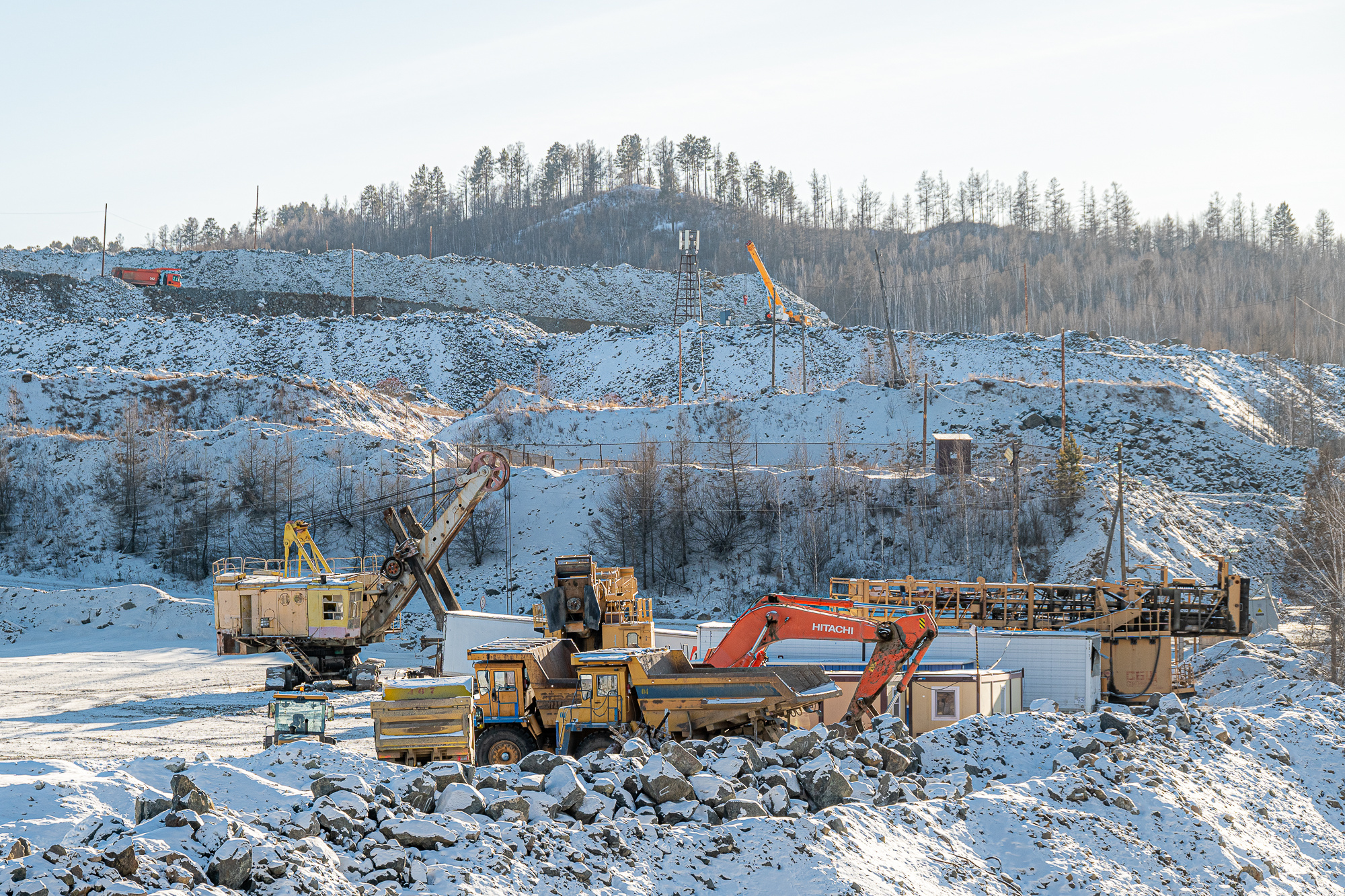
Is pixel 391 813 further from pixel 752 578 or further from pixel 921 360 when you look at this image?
pixel 921 360

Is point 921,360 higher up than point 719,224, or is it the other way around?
point 719,224

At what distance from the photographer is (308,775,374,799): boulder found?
9.16 meters

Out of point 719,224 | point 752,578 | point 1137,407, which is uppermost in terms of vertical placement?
point 719,224

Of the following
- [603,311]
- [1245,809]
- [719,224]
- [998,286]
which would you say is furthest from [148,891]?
[719,224]

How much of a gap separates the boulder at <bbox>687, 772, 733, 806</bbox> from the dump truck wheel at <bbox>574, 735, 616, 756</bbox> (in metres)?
4.74

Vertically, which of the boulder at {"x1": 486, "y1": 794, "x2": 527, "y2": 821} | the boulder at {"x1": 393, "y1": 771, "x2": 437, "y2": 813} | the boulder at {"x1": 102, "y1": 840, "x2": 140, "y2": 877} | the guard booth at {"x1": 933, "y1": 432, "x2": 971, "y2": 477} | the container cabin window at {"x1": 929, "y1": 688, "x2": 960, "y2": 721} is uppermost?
the guard booth at {"x1": 933, "y1": 432, "x2": 971, "y2": 477}

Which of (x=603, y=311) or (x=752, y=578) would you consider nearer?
(x=752, y=578)

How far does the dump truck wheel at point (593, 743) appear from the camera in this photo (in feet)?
48.5

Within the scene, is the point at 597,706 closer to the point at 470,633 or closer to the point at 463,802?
the point at 463,802

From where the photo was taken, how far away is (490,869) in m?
8.30

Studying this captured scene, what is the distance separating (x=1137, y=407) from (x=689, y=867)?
57.3 metres

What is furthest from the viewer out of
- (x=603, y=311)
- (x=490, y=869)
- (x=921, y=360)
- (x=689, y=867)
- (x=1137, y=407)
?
(x=603, y=311)

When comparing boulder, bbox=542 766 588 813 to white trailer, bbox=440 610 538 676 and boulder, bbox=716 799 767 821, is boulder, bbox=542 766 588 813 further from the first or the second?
white trailer, bbox=440 610 538 676

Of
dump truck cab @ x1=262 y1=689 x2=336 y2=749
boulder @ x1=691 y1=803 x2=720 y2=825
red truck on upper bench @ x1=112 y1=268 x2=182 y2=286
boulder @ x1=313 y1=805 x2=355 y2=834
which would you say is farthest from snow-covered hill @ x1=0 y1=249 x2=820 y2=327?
boulder @ x1=313 y1=805 x2=355 y2=834
